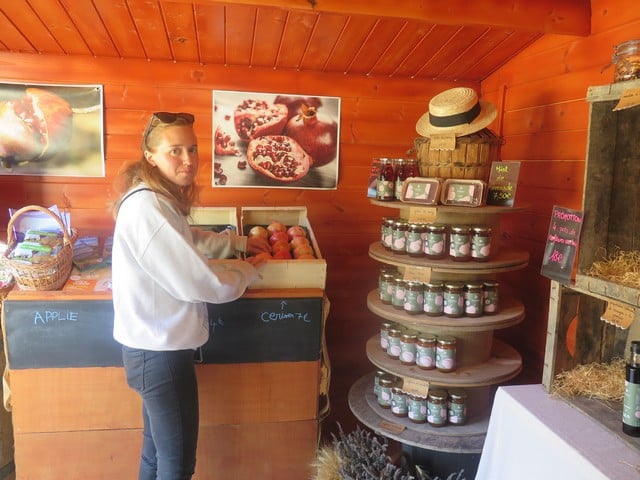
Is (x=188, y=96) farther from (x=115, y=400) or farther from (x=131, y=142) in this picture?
(x=115, y=400)

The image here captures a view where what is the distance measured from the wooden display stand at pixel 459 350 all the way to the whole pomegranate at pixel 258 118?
935 millimetres

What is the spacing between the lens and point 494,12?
7.19 ft

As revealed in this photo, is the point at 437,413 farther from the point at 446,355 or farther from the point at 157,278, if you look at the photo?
the point at 157,278

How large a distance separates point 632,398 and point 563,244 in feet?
1.53

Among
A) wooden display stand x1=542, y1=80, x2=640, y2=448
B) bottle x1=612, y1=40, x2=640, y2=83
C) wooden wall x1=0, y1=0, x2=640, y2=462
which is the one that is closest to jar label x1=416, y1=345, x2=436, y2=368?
wooden display stand x1=542, y1=80, x2=640, y2=448

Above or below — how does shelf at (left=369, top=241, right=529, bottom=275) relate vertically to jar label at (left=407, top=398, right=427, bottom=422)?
above

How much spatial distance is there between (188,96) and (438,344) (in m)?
1.78

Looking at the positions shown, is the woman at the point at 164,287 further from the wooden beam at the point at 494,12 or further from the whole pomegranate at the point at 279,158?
the whole pomegranate at the point at 279,158

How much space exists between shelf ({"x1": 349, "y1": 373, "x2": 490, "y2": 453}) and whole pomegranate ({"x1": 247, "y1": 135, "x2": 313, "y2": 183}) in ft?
4.19

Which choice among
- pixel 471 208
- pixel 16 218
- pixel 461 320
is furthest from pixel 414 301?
pixel 16 218

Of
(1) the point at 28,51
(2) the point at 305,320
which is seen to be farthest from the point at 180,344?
(1) the point at 28,51

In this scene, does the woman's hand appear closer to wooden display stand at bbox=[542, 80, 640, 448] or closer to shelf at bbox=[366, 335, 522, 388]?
shelf at bbox=[366, 335, 522, 388]

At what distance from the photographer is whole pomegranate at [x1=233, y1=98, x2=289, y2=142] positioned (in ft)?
9.34

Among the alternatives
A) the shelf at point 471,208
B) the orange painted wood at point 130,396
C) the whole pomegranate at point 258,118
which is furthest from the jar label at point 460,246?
the whole pomegranate at point 258,118
